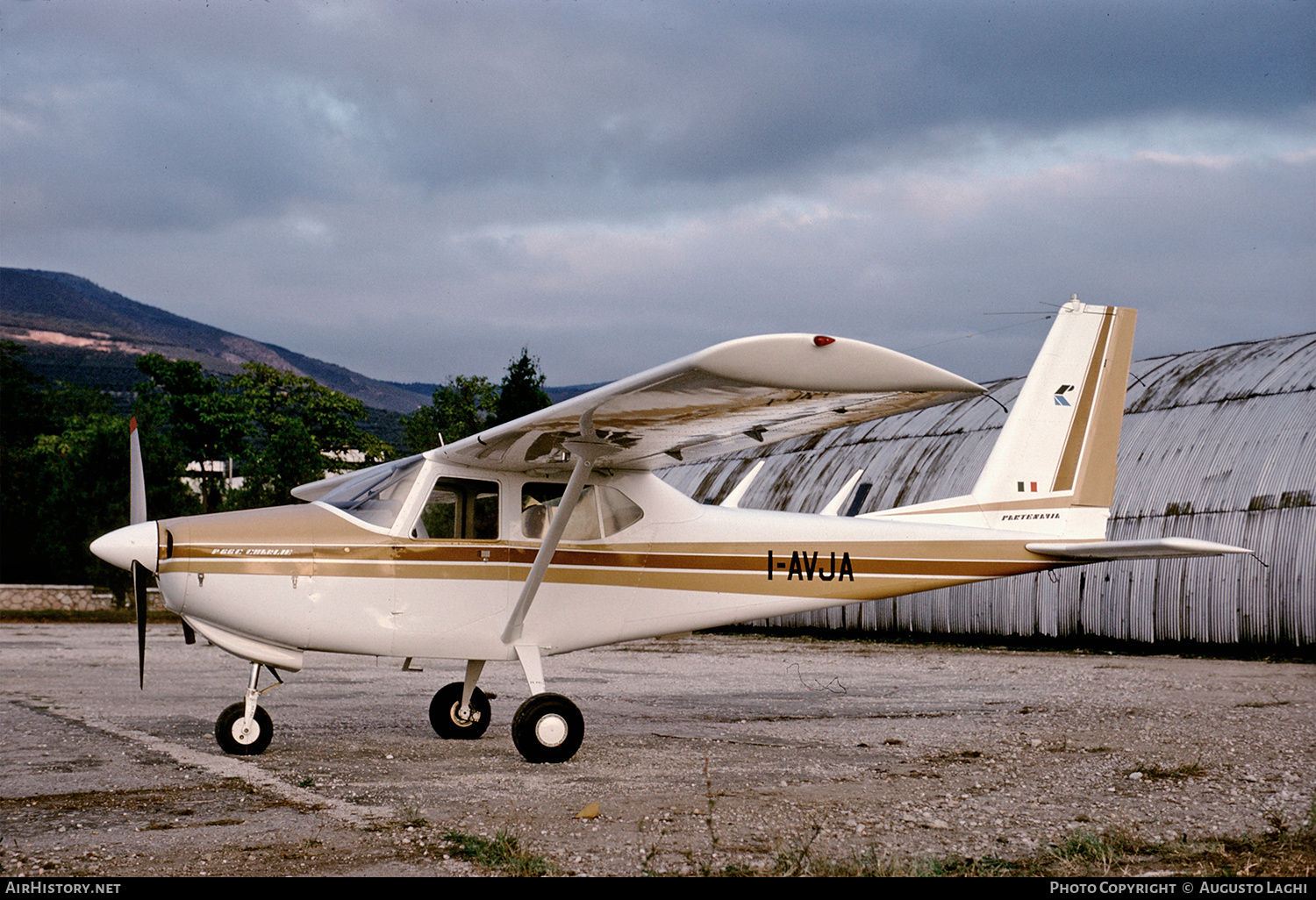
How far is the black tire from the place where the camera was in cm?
829

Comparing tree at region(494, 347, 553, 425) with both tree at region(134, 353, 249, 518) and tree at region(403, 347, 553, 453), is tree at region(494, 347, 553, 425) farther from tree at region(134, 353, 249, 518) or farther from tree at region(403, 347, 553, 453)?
tree at region(134, 353, 249, 518)

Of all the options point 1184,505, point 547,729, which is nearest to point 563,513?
point 547,729

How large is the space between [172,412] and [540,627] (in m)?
68.6

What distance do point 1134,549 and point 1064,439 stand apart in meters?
1.95

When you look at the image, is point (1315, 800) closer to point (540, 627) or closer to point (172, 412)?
point (540, 627)

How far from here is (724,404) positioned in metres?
7.17

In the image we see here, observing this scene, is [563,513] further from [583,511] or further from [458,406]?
[458,406]

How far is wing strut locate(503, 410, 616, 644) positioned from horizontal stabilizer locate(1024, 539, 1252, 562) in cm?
419

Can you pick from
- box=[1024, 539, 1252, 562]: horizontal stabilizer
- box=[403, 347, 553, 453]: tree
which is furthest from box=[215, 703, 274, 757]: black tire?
box=[403, 347, 553, 453]: tree

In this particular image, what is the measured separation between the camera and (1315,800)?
597 cm

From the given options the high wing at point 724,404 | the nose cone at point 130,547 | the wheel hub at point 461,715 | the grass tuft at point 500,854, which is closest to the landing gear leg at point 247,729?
the nose cone at point 130,547

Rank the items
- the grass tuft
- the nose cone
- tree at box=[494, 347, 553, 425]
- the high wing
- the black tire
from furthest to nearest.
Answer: tree at box=[494, 347, 553, 425] < the black tire < the nose cone < the high wing < the grass tuft

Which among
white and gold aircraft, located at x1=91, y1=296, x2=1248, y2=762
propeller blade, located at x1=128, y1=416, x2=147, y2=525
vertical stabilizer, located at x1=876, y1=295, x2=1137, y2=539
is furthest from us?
vertical stabilizer, located at x1=876, y1=295, x2=1137, y2=539

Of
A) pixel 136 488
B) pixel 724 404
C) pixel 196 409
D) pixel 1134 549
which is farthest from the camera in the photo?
pixel 196 409
